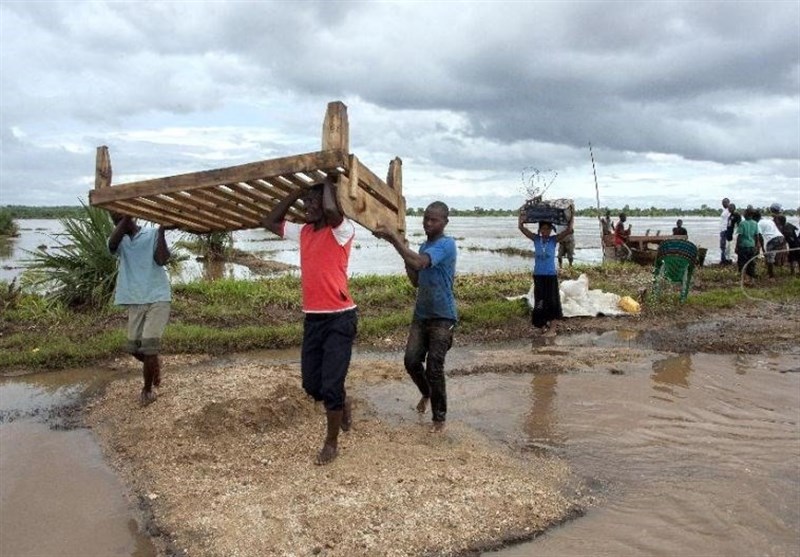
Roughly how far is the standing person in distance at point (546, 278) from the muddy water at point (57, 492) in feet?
18.7

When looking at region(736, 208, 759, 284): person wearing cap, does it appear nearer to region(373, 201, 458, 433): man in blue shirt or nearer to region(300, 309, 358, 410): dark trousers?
region(373, 201, 458, 433): man in blue shirt

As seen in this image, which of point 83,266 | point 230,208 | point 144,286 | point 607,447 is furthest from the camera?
point 83,266

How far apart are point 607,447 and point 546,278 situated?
13.7 feet

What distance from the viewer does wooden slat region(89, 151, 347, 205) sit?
3.70 metres

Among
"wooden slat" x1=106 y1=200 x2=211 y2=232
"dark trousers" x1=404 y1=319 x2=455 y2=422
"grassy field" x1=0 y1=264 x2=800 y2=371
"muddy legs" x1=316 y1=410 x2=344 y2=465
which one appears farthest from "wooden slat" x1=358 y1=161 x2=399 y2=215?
"grassy field" x1=0 y1=264 x2=800 y2=371

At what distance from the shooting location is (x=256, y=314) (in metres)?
9.63

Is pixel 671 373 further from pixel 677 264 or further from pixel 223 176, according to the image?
pixel 223 176

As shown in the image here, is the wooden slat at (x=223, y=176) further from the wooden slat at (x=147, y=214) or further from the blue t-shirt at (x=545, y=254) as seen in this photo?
the blue t-shirt at (x=545, y=254)

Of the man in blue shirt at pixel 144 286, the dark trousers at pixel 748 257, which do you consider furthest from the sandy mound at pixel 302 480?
the dark trousers at pixel 748 257

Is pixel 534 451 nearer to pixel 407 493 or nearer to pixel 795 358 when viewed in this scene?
pixel 407 493

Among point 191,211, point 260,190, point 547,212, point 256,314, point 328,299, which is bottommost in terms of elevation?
point 256,314

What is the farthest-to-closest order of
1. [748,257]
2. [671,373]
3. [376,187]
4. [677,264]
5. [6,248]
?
[6,248] < [748,257] < [677,264] < [671,373] < [376,187]

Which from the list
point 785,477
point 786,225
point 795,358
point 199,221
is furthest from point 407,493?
point 786,225

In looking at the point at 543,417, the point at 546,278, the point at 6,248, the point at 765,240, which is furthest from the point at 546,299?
the point at 6,248
